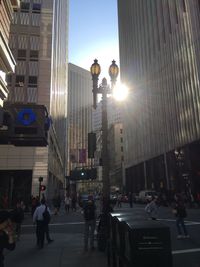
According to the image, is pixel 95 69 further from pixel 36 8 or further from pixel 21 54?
pixel 36 8

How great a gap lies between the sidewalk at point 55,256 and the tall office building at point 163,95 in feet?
109

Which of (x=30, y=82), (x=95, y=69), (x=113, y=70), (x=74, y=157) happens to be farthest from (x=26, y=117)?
(x=74, y=157)

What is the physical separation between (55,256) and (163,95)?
5437cm

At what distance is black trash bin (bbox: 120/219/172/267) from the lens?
5270mm

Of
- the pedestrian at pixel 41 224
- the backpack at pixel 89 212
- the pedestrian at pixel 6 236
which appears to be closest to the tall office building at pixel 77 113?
the pedestrian at pixel 41 224

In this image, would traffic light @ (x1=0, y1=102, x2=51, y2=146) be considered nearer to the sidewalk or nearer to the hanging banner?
the sidewalk

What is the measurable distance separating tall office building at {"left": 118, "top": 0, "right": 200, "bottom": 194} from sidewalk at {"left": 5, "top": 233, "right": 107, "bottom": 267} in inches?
1312

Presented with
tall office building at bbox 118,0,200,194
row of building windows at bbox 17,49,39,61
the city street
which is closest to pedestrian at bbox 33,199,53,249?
the city street

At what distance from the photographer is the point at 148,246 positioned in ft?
17.5

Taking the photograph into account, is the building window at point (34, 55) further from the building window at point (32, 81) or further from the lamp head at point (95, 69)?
the lamp head at point (95, 69)

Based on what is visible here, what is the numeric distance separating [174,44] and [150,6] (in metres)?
19.4

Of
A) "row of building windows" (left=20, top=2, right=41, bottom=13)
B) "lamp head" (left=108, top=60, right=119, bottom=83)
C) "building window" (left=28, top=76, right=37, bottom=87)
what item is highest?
"row of building windows" (left=20, top=2, right=41, bottom=13)

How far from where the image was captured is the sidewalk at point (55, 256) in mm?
8867

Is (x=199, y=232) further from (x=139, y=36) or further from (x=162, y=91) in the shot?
(x=139, y=36)
